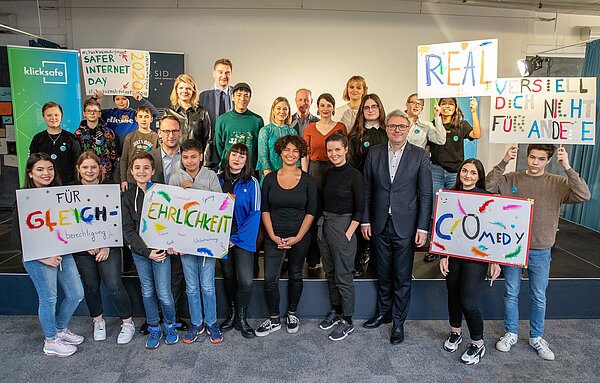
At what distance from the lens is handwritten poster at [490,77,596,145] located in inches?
111

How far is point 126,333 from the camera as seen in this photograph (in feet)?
9.37

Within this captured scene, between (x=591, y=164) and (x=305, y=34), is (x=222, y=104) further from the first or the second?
(x=591, y=164)

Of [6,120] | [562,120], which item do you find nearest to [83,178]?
[562,120]

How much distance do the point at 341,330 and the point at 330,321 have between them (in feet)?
0.46

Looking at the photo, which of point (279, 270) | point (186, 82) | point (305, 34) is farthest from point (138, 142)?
point (305, 34)

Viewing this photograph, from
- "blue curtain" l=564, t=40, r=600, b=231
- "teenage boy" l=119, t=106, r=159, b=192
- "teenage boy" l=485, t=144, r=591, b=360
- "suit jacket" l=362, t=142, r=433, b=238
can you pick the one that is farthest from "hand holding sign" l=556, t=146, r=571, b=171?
"blue curtain" l=564, t=40, r=600, b=231

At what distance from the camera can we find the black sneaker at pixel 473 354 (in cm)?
262

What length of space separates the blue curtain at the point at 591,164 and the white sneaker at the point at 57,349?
5.74 metres

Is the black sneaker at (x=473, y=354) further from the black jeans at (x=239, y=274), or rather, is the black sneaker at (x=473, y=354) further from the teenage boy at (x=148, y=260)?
the teenage boy at (x=148, y=260)

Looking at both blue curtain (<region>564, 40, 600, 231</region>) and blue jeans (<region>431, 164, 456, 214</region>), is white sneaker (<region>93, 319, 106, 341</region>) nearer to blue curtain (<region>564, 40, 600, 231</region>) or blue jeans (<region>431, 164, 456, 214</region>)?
blue jeans (<region>431, 164, 456, 214</region>)

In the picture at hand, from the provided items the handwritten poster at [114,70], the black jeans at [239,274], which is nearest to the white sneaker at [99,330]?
the black jeans at [239,274]

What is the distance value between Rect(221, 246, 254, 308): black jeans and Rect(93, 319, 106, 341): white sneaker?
84 centimetres

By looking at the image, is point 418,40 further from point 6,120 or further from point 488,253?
point 6,120

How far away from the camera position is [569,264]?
3775 millimetres
